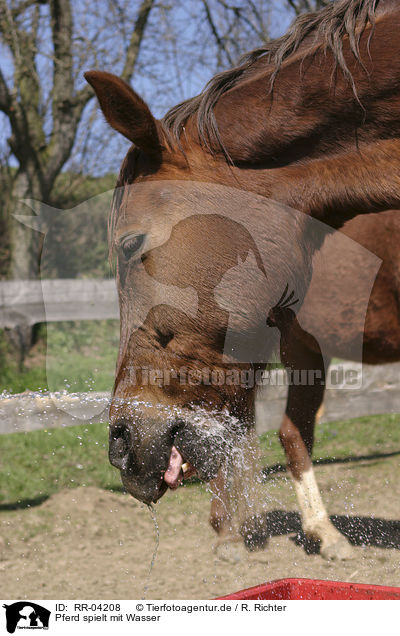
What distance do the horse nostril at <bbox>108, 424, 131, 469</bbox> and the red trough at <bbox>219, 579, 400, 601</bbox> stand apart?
510 mm

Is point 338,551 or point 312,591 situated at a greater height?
point 312,591

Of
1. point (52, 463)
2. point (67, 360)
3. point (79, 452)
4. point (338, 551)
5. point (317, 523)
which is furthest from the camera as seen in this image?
point (67, 360)

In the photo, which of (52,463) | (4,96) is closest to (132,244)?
(52,463)

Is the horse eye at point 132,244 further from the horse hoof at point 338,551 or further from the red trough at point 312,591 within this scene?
the horse hoof at point 338,551

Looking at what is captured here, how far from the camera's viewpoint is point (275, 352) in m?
2.32

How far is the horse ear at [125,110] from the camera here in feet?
5.41

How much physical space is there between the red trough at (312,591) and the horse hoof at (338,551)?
121 cm

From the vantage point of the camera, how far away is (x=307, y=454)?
3.29 m

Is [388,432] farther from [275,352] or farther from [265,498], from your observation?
[275,352]

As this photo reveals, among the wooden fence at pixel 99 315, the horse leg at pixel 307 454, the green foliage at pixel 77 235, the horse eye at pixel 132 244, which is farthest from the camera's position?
the green foliage at pixel 77 235

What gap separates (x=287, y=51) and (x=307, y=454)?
2.16m

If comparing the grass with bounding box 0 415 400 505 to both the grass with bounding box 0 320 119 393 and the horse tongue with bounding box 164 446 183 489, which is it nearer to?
the grass with bounding box 0 320 119 393

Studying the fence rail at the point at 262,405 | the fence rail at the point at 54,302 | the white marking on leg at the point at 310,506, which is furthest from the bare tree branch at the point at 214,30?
the white marking on leg at the point at 310,506

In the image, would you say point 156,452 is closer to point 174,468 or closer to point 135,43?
point 174,468
